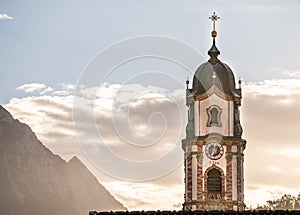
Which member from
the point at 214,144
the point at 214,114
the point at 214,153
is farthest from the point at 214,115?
the point at 214,153

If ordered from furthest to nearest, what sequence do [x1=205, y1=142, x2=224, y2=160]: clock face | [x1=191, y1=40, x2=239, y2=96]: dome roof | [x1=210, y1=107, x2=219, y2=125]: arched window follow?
[x1=191, y1=40, x2=239, y2=96]: dome roof, [x1=210, y1=107, x2=219, y2=125]: arched window, [x1=205, y1=142, x2=224, y2=160]: clock face

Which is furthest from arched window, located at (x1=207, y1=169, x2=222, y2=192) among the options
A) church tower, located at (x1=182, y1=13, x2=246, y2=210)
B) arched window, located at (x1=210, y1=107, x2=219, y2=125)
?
arched window, located at (x1=210, y1=107, x2=219, y2=125)

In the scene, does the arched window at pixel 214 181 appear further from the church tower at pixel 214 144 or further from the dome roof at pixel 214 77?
the dome roof at pixel 214 77

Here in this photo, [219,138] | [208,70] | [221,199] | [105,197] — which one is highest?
[105,197]

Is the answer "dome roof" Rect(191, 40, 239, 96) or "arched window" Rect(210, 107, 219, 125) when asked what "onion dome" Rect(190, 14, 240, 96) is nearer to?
"dome roof" Rect(191, 40, 239, 96)

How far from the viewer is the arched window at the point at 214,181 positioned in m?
73.1

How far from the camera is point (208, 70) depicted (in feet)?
252

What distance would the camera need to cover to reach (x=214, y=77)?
7594cm

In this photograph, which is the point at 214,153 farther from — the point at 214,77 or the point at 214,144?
the point at 214,77

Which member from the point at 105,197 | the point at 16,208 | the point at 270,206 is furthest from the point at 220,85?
the point at 16,208

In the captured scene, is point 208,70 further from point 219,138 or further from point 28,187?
point 28,187

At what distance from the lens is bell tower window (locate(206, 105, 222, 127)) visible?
246 feet

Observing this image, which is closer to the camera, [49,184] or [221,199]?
[221,199]

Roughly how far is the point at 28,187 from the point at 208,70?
12520cm
